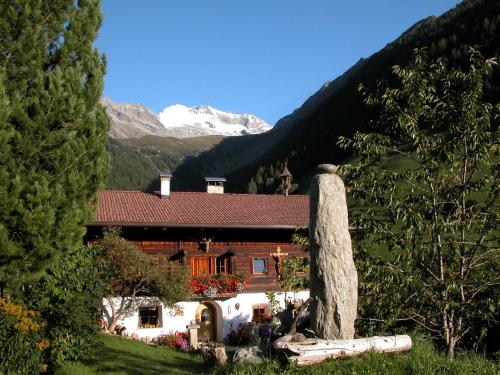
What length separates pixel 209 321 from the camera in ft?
78.1

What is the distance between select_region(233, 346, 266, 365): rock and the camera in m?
8.48

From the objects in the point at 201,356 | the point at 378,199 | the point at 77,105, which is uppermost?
the point at 77,105

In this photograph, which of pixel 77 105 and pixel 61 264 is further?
pixel 61 264

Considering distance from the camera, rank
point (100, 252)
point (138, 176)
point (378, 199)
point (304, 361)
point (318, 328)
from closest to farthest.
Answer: point (304, 361)
point (318, 328)
point (378, 199)
point (100, 252)
point (138, 176)

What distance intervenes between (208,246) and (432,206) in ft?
50.1

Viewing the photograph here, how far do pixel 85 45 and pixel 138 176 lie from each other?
5512 inches

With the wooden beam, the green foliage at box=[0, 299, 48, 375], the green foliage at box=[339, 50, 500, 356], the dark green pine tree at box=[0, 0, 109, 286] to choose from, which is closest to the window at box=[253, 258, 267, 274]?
the dark green pine tree at box=[0, 0, 109, 286]

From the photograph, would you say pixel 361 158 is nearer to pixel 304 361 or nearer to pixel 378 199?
pixel 378 199

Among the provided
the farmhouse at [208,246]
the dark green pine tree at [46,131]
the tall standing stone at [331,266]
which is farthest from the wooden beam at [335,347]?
the farmhouse at [208,246]

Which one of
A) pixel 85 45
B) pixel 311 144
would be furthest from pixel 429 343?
pixel 311 144

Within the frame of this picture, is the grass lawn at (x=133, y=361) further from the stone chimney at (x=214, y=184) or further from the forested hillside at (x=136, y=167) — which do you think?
the forested hillside at (x=136, y=167)

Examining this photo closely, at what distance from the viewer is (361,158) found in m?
10.4

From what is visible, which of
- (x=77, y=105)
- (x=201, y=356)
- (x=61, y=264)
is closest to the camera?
(x=77, y=105)

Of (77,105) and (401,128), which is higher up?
(77,105)
